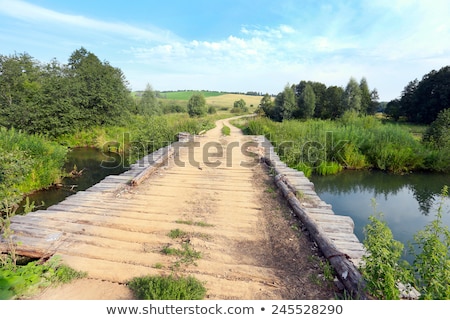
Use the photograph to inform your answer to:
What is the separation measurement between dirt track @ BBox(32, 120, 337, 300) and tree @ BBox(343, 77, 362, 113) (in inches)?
1127

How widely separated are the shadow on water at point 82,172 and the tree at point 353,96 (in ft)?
86.7

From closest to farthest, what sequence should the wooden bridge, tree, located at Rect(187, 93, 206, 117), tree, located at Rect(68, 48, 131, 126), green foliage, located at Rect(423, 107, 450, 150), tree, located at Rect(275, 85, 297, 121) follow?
1. the wooden bridge
2. green foliage, located at Rect(423, 107, 450, 150)
3. tree, located at Rect(68, 48, 131, 126)
4. tree, located at Rect(275, 85, 297, 121)
5. tree, located at Rect(187, 93, 206, 117)

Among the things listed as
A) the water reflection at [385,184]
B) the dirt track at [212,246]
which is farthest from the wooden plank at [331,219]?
the water reflection at [385,184]

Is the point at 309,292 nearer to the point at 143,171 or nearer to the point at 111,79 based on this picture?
the point at 143,171

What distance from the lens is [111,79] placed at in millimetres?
21531

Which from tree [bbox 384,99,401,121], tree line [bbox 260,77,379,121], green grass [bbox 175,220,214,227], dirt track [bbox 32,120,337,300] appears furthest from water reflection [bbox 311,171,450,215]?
tree [bbox 384,99,401,121]

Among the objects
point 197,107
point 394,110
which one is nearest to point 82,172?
point 197,107

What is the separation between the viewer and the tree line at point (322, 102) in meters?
30.1

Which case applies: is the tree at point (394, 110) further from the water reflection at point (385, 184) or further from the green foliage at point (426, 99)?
the water reflection at point (385, 184)

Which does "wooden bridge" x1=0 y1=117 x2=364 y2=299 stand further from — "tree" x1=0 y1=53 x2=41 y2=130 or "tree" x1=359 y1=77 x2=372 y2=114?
"tree" x1=359 y1=77 x2=372 y2=114

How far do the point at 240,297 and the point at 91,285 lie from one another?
4.69 ft

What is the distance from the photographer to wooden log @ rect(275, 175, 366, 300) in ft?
7.36

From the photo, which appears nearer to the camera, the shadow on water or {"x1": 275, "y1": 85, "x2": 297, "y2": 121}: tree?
the shadow on water

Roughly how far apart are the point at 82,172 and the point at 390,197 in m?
11.5
